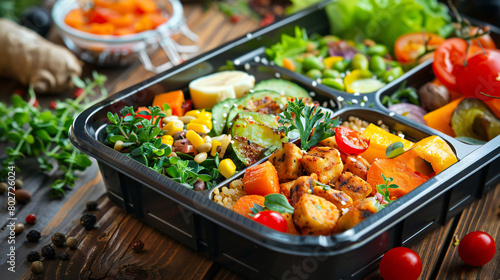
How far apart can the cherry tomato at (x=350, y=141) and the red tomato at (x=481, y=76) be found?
28.5 inches

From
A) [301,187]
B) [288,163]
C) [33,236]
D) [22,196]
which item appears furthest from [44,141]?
[301,187]

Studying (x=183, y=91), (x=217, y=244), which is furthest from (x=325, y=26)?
(x=217, y=244)

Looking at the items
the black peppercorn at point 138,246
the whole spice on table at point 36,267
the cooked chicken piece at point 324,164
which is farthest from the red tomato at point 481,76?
the whole spice on table at point 36,267

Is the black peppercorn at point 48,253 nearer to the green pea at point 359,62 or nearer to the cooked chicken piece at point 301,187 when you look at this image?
the cooked chicken piece at point 301,187

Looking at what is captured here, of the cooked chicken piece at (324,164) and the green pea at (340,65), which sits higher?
the cooked chicken piece at (324,164)

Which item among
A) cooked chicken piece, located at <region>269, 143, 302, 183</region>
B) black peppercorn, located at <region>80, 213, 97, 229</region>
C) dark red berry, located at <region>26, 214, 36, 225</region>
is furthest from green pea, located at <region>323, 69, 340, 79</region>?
dark red berry, located at <region>26, 214, 36, 225</region>

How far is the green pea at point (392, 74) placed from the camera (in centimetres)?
303

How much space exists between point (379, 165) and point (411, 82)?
1.01 meters

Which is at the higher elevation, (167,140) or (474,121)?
(474,121)

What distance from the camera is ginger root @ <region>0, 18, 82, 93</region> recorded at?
3.43 meters

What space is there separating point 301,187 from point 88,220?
1.05 meters

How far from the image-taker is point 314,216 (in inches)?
71.5

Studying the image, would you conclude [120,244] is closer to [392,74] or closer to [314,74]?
[314,74]

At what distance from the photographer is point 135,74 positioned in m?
3.68
